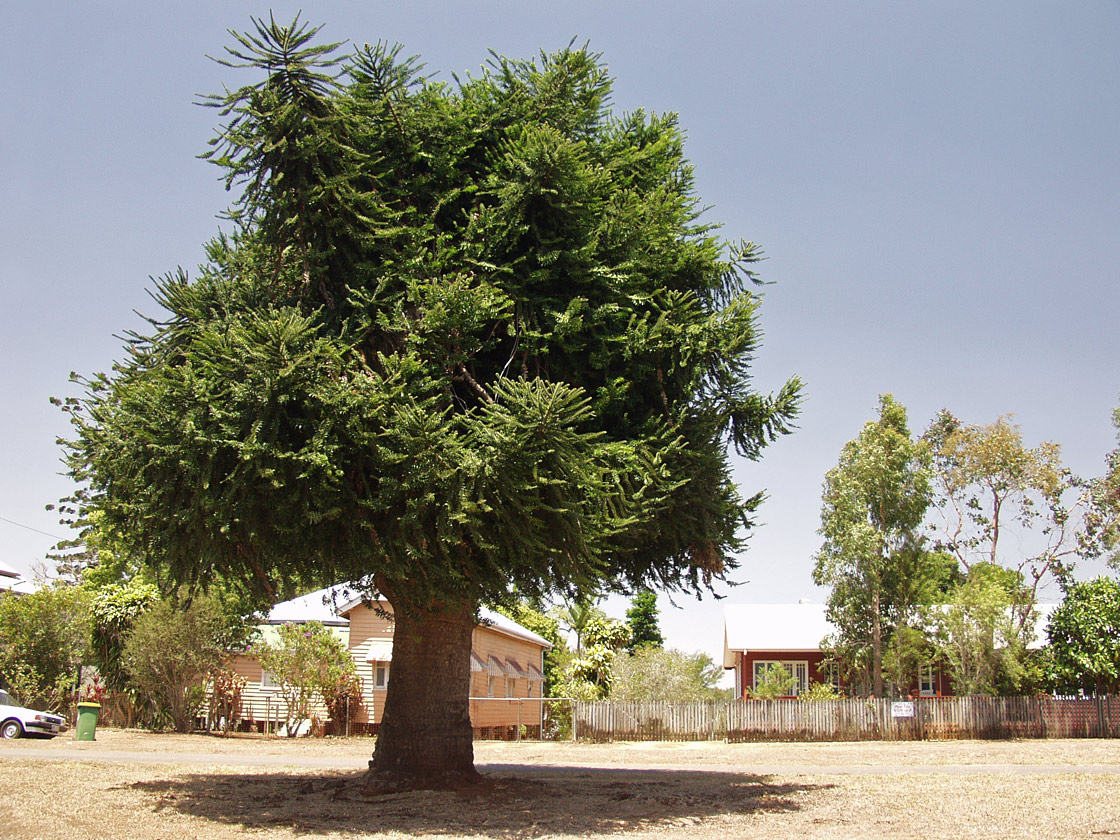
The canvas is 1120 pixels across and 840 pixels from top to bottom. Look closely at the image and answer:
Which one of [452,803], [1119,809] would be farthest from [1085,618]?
[452,803]

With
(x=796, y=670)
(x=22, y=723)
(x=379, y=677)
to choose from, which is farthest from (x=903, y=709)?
(x=22, y=723)

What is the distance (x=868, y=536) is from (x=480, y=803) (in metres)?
25.3

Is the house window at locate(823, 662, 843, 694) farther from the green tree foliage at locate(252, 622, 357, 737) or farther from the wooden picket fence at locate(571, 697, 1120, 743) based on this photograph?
the green tree foliage at locate(252, 622, 357, 737)

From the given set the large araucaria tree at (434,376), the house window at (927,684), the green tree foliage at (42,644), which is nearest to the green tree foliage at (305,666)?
the green tree foliage at (42,644)

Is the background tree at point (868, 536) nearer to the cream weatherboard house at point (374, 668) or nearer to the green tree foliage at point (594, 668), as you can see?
the green tree foliage at point (594, 668)

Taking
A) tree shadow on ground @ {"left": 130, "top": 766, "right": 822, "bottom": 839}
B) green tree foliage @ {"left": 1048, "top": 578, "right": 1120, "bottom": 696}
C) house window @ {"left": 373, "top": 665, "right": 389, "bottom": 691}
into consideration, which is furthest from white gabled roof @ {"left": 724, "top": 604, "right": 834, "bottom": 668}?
tree shadow on ground @ {"left": 130, "top": 766, "right": 822, "bottom": 839}

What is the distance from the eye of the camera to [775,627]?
143 ft

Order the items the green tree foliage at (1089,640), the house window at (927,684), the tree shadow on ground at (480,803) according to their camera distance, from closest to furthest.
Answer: the tree shadow on ground at (480,803)
the green tree foliage at (1089,640)
the house window at (927,684)

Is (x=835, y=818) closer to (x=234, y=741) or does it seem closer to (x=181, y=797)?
(x=181, y=797)

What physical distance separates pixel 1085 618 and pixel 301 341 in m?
31.0

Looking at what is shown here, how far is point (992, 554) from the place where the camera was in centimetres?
4012

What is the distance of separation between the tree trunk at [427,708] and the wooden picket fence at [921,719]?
18.7 metres

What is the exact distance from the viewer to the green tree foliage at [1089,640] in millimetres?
31828

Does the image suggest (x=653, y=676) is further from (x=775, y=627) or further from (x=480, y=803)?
(x=480, y=803)
